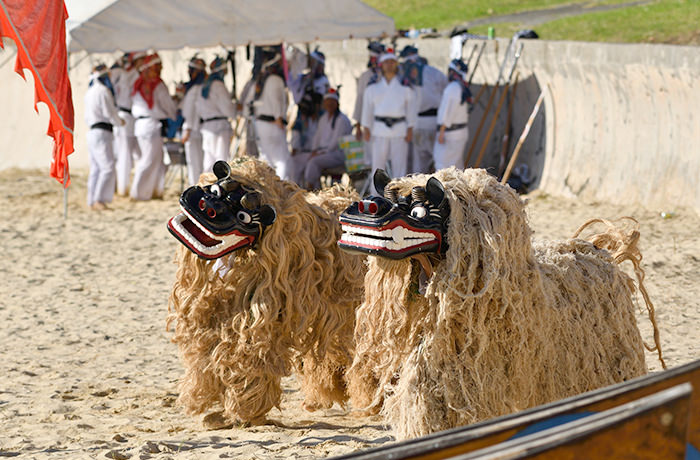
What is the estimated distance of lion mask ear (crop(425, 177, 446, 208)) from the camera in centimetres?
423

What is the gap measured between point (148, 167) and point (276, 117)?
211 cm

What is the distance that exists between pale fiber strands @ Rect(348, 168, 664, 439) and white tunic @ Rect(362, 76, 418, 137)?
8.17 m

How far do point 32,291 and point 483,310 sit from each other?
20.1ft

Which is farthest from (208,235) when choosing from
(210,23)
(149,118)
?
(149,118)

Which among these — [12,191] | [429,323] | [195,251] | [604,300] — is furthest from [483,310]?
[12,191]

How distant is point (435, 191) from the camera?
4.25m

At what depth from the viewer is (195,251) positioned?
17.3ft

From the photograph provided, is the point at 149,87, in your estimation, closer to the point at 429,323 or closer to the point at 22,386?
the point at 22,386

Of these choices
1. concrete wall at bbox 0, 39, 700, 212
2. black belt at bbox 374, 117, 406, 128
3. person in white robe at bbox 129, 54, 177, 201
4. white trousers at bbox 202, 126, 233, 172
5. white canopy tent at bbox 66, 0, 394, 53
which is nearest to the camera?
concrete wall at bbox 0, 39, 700, 212

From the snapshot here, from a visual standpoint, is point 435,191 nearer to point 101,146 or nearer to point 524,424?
point 524,424

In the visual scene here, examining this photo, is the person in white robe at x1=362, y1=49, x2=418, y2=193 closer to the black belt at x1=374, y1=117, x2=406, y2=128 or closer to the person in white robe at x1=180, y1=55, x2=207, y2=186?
the black belt at x1=374, y1=117, x2=406, y2=128

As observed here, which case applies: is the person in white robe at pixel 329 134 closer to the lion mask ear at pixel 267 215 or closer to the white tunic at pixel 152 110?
the white tunic at pixel 152 110

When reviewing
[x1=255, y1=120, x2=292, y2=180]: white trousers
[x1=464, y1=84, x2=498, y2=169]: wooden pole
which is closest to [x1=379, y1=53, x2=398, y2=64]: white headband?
[x1=255, y1=120, x2=292, y2=180]: white trousers

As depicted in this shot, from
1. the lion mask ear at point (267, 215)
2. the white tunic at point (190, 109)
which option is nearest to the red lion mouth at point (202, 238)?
the lion mask ear at point (267, 215)
